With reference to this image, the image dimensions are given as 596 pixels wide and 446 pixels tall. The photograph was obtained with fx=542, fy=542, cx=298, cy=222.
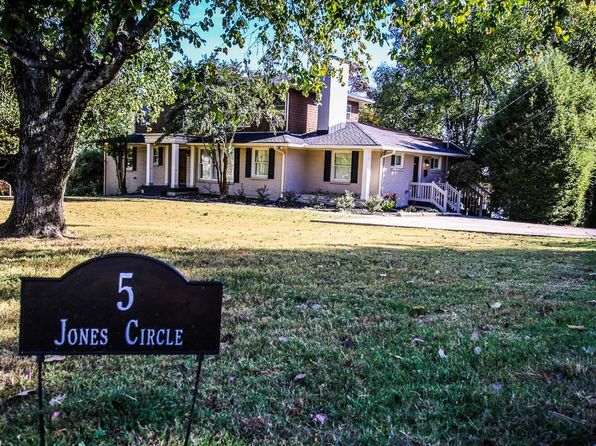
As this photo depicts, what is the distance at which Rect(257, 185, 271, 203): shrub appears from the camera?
84.2 ft

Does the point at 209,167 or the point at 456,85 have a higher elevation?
the point at 456,85

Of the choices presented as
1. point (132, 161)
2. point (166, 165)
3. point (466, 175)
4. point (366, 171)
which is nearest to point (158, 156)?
point (166, 165)

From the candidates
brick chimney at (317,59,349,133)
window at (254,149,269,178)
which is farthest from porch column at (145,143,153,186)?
brick chimney at (317,59,349,133)

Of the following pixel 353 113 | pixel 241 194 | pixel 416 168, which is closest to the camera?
pixel 241 194

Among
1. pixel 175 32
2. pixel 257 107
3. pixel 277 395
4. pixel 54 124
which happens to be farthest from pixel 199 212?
pixel 277 395

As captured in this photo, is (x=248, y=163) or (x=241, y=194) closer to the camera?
(x=241, y=194)

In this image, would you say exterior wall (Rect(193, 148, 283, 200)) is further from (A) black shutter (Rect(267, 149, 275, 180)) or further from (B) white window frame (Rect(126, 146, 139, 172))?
(B) white window frame (Rect(126, 146, 139, 172))

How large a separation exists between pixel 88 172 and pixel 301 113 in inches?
558

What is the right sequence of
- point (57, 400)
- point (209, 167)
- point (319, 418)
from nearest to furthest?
point (319, 418) → point (57, 400) → point (209, 167)

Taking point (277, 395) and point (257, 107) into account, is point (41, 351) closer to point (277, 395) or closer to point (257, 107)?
point (277, 395)

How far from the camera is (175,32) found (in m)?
6.11

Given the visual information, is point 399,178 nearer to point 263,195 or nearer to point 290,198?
point 290,198

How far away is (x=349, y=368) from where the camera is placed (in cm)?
345

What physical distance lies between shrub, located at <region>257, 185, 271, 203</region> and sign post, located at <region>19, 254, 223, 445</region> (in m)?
23.3
